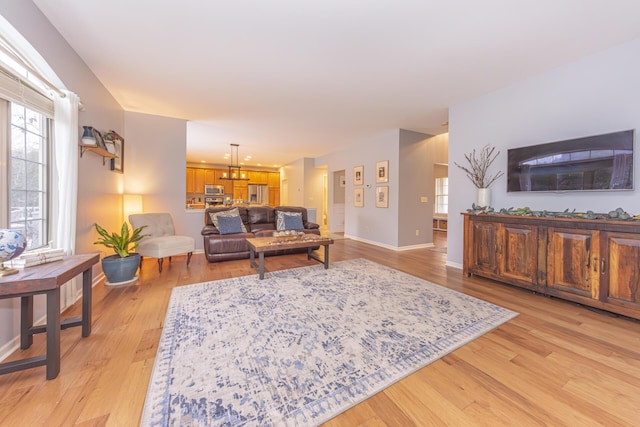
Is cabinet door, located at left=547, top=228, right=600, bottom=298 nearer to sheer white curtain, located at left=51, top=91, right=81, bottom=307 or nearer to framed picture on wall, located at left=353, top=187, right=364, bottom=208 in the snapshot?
framed picture on wall, located at left=353, top=187, right=364, bottom=208

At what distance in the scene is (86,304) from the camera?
1.88 m

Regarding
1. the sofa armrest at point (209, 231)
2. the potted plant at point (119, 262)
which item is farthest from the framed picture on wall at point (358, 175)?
the potted plant at point (119, 262)

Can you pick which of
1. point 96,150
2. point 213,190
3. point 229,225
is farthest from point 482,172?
point 213,190

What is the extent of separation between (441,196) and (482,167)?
561cm

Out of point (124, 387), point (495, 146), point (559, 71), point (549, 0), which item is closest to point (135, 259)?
point (124, 387)

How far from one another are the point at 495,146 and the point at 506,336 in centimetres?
263

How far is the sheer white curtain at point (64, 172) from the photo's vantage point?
7.24ft

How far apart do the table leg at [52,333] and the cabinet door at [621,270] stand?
4256 mm

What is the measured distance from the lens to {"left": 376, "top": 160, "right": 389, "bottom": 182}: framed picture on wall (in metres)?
5.52

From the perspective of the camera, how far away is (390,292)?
279 cm

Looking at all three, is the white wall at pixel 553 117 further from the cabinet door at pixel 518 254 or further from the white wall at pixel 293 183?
the white wall at pixel 293 183

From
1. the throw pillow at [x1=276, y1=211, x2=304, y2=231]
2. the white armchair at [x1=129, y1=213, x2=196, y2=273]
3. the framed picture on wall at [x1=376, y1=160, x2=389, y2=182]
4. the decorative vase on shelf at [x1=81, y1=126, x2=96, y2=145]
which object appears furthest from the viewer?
the framed picture on wall at [x1=376, y1=160, x2=389, y2=182]

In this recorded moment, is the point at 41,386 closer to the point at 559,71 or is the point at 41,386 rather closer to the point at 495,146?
the point at 495,146

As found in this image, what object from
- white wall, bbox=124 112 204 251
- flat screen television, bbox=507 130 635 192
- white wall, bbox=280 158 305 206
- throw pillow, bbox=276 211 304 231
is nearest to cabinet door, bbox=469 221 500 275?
flat screen television, bbox=507 130 635 192
